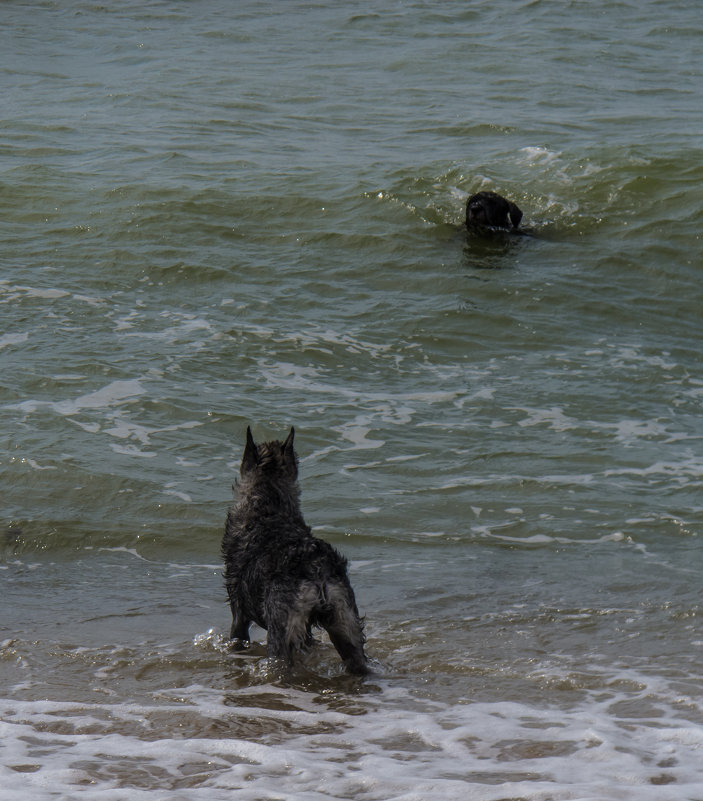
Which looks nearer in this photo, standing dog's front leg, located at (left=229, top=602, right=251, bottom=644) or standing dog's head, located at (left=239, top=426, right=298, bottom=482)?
standing dog's front leg, located at (left=229, top=602, right=251, bottom=644)

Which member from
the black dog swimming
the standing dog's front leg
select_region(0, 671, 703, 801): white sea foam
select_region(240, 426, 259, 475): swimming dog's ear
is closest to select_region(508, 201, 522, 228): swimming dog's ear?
the black dog swimming

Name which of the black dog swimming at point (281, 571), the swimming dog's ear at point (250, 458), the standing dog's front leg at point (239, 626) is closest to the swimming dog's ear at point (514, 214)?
the black dog swimming at point (281, 571)

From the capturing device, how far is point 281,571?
602 cm

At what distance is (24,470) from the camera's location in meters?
9.06

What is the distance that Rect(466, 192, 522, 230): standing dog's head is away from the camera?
607 inches

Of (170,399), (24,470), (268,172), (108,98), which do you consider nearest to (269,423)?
(170,399)

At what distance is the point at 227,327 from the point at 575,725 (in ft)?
25.3

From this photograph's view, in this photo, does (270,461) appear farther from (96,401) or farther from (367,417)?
(96,401)

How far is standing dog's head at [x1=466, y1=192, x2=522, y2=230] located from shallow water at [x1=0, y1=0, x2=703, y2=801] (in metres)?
0.32

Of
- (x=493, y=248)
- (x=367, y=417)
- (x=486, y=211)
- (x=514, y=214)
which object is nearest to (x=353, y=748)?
(x=367, y=417)

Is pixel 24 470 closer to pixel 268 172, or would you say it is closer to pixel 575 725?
pixel 575 725

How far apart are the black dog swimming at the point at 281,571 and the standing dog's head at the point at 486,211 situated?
9.22 metres

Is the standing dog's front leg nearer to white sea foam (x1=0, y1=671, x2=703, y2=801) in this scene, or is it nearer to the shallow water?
the shallow water

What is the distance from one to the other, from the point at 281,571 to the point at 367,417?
4415 mm
